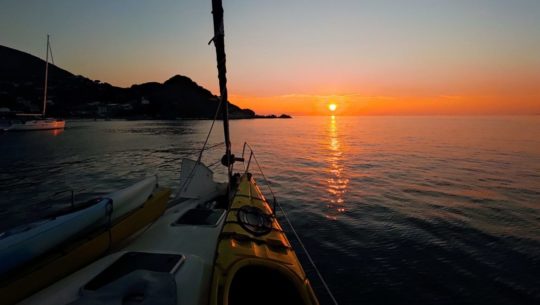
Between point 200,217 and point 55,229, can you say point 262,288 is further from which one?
point 200,217

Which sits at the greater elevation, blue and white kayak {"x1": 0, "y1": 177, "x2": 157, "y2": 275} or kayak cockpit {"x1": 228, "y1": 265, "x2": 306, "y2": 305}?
blue and white kayak {"x1": 0, "y1": 177, "x2": 157, "y2": 275}

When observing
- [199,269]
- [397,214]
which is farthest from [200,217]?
[397,214]

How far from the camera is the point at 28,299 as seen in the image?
191 inches

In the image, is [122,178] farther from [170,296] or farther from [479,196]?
[479,196]

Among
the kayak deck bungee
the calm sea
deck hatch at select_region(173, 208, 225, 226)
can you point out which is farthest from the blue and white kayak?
the calm sea

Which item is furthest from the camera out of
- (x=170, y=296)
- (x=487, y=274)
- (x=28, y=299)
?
(x=487, y=274)

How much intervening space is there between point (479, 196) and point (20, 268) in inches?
803

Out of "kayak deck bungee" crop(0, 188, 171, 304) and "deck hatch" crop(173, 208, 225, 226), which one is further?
"deck hatch" crop(173, 208, 225, 226)

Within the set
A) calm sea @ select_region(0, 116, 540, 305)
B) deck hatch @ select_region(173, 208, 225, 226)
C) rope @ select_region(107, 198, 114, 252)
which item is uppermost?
rope @ select_region(107, 198, 114, 252)

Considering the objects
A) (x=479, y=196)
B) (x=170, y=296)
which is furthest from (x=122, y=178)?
(x=479, y=196)

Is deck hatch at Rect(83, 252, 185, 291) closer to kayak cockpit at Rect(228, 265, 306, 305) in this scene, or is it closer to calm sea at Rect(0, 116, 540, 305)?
kayak cockpit at Rect(228, 265, 306, 305)

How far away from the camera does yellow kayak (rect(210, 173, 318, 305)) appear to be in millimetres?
5055

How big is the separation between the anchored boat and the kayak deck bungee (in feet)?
0.51

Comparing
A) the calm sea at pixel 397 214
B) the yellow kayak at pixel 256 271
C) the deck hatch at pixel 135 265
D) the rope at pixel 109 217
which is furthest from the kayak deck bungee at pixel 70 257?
the calm sea at pixel 397 214
